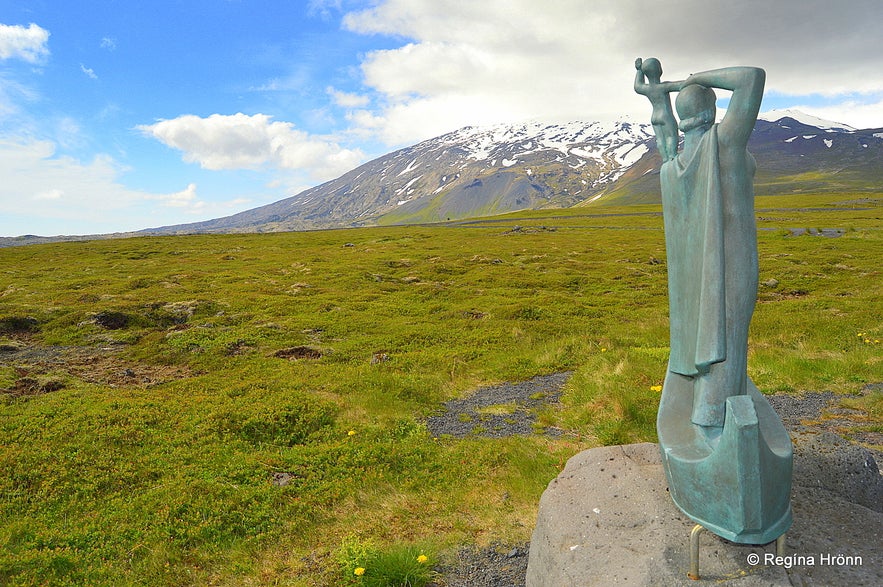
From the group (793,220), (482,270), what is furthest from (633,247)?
(793,220)

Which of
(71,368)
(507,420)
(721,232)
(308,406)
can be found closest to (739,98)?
(721,232)

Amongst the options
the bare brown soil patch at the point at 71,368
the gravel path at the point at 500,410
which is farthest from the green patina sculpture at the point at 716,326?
the bare brown soil patch at the point at 71,368

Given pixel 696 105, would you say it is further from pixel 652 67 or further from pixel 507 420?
pixel 507 420

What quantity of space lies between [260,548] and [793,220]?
109 metres

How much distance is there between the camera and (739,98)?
19.1 ft

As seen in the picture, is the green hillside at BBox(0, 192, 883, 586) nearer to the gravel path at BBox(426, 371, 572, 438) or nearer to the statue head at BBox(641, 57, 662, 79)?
the gravel path at BBox(426, 371, 572, 438)

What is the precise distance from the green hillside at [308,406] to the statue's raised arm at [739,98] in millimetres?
6738

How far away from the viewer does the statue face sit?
621cm

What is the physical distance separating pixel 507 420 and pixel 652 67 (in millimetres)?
9662

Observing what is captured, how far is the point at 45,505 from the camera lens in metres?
9.70

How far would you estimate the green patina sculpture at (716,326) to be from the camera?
525cm

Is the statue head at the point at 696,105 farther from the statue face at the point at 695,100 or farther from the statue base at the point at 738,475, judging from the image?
the statue base at the point at 738,475

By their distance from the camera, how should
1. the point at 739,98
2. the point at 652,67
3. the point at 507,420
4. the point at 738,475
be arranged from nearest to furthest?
the point at 738,475
the point at 739,98
the point at 652,67
the point at 507,420

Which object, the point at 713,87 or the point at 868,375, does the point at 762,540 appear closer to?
the point at 713,87
